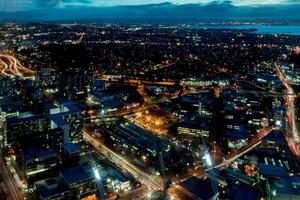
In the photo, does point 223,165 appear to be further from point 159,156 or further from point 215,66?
point 215,66

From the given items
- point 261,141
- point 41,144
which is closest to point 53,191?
point 41,144

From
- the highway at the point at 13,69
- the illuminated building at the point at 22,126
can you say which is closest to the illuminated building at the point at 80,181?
the illuminated building at the point at 22,126

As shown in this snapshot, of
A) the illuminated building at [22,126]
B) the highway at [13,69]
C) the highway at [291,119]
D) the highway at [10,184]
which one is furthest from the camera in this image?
the highway at [13,69]

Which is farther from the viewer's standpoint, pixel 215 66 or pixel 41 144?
pixel 215 66

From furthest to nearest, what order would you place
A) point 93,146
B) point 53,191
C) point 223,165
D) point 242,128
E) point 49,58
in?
point 49,58, point 242,128, point 93,146, point 223,165, point 53,191

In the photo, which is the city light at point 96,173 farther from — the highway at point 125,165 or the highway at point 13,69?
the highway at point 13,69

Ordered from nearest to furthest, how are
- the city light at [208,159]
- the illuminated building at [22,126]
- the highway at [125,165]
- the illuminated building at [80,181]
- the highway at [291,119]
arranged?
1. the illuminated building at [80,181]
2. the highway at [125,165]
3. the city light at [208,159]
4. the illuminated building at [22,126]
5. the highway at [291,119]

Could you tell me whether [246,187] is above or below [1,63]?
below

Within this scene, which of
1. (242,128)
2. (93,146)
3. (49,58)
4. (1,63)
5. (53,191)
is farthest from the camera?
(49,58)
